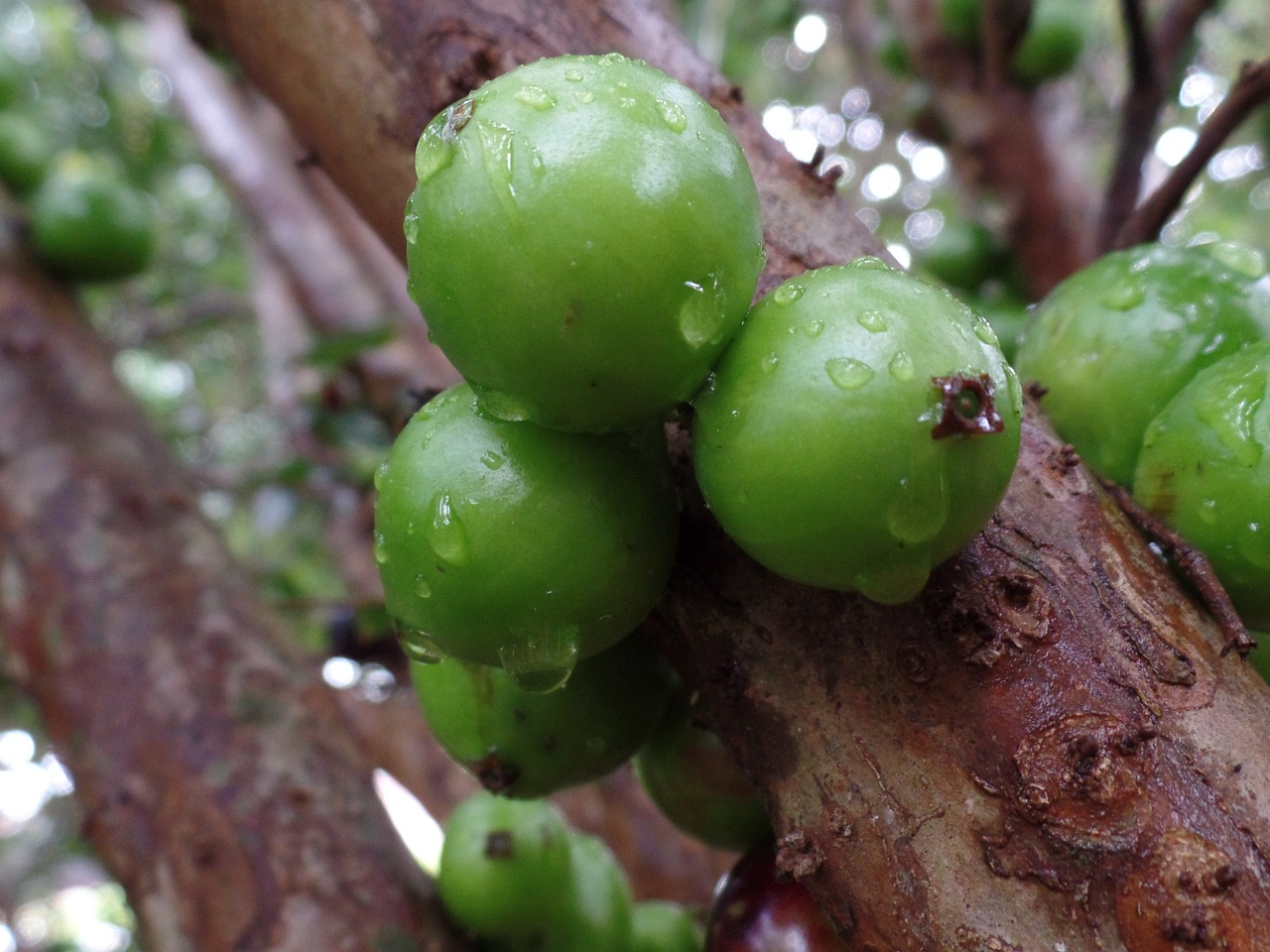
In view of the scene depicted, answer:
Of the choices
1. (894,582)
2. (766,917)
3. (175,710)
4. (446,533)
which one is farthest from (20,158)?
(894,582)

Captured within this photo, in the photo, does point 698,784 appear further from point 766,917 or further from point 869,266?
point 869,266

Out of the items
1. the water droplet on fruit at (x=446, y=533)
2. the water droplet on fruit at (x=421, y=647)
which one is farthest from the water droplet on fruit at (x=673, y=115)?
the water droplet on fruit at (x=421, y=647)

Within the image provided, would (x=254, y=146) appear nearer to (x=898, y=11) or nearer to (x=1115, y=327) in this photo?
(x=898, y=11)

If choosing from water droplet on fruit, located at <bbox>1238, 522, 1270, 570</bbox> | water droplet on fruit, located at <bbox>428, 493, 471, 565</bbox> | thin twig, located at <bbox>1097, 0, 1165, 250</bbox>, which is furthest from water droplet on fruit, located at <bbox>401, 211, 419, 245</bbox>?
thin twig, located at <bbox>1097, 0, 1165, 250</bbox>

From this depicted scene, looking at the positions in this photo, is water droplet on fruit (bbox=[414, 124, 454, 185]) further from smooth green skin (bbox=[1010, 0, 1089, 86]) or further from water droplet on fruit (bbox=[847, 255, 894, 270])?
smooth green skin (bbox=[1010, 0, 1089, 86])

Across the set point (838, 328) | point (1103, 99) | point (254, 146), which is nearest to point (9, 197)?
point (254, 146)

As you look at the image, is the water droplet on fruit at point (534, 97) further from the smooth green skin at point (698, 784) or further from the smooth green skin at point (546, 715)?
the smooth green skin at point (698, 784)
